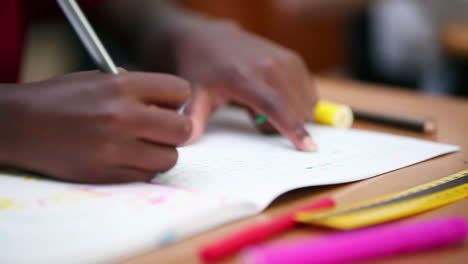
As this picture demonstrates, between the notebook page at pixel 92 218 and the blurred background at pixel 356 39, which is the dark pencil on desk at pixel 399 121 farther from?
the blurred background at pixel 356 39

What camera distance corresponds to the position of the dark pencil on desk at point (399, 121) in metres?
0.69


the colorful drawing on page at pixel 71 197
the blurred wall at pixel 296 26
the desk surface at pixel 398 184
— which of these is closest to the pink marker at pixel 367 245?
the desk surface at pixel 398 184

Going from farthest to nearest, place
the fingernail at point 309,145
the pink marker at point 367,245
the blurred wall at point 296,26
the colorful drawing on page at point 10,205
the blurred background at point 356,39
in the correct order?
the blurred wall at point 296,26, the blurred background at point 356,39, the fingernail at point 309,145, the colorful drawing on page at point 10,205, the pink marker at point 367,245

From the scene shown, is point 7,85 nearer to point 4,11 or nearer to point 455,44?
point 4,11

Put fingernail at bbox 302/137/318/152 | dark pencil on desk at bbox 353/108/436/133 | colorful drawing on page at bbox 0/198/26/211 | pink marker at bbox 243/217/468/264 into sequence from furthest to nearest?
dark pencil on desk at bbox 353/108/436/133 → fingernail at bbox 302/137/318/152 → colorful drawing on page at bbox 0/198/26/211 → pink marker at bbox 243/217/468/264

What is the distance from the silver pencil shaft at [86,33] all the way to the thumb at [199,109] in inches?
6.8

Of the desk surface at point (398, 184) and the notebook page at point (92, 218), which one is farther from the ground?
the desk surface at point (398, 184)

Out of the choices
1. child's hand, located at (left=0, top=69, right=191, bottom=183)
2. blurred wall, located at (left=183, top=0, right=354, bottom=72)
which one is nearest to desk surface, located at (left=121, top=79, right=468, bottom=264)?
child's hand, located at (left=0, top=69, right=191, bottom=183)

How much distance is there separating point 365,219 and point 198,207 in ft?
0.40

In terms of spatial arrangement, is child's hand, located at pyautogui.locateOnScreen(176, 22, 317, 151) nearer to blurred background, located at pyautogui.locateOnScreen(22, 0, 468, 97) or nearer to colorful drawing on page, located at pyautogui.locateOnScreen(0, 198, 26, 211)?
colorful drawing on page, located at pyautogui.locateOnScreen(0, 198, 26, 211)

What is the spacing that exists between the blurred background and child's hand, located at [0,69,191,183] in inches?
50.2

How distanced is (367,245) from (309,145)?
266mm

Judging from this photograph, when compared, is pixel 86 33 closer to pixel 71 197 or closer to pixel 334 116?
pixel 71 197

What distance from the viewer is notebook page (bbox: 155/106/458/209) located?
0.43m
